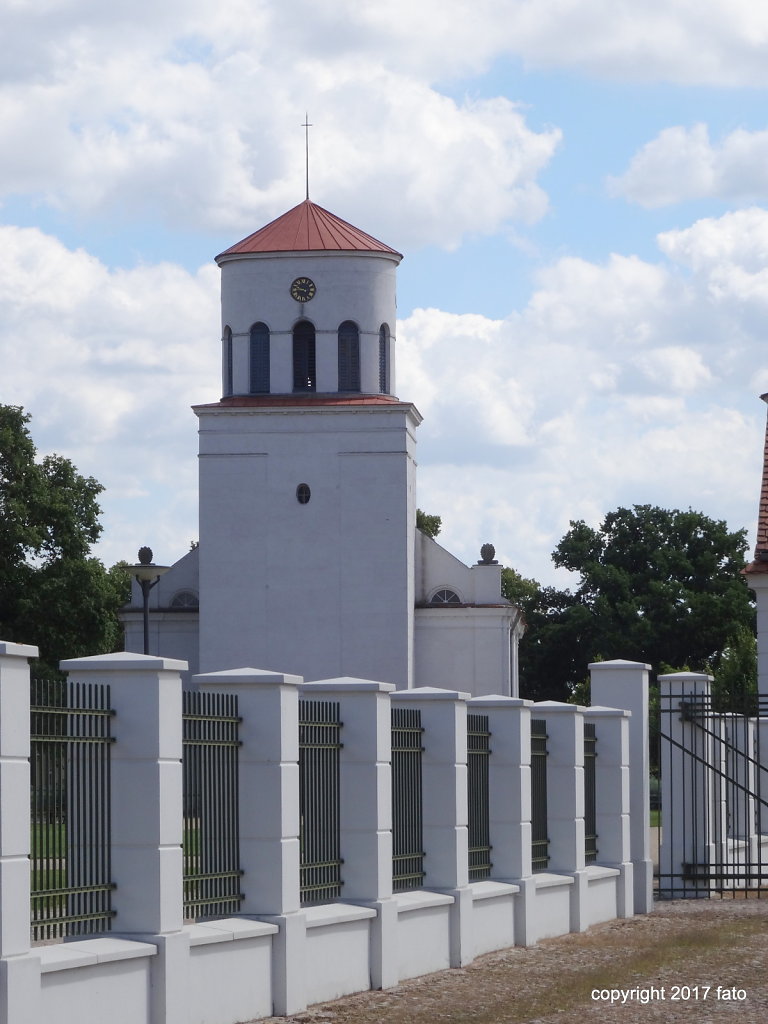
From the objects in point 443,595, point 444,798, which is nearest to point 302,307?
point 443,595

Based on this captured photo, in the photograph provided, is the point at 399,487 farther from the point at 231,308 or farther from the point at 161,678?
the point at 161,678

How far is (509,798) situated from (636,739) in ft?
15.3

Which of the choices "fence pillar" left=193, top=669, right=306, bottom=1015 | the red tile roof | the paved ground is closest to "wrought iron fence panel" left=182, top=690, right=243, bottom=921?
"fence pillar" left=193, top=669, right=306, bottom=1015

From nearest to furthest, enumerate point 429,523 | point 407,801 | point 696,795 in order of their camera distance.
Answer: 1. point 407,801
2. point 696,795
3. point 429,523

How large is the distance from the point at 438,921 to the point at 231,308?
1760 inches

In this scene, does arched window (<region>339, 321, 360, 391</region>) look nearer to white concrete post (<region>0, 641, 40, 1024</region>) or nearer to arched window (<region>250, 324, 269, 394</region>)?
arched window (<region>250, 324, 269, 394</region>)

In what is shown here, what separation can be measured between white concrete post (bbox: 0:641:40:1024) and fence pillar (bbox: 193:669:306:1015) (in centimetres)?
322

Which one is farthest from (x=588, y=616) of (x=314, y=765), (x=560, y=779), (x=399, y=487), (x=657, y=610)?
(x=314, y=765)

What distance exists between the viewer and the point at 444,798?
1752 centimetres

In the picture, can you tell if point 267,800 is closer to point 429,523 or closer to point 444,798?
point 444,798

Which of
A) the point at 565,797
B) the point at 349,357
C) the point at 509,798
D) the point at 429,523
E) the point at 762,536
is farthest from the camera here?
the point at 429,523

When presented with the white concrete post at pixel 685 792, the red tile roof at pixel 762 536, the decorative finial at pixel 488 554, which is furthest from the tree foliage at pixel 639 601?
the white concrete post at pixel 685 792

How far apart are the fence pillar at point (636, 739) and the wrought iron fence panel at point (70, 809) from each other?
11.5 metres

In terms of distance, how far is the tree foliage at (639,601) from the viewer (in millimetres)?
82688
